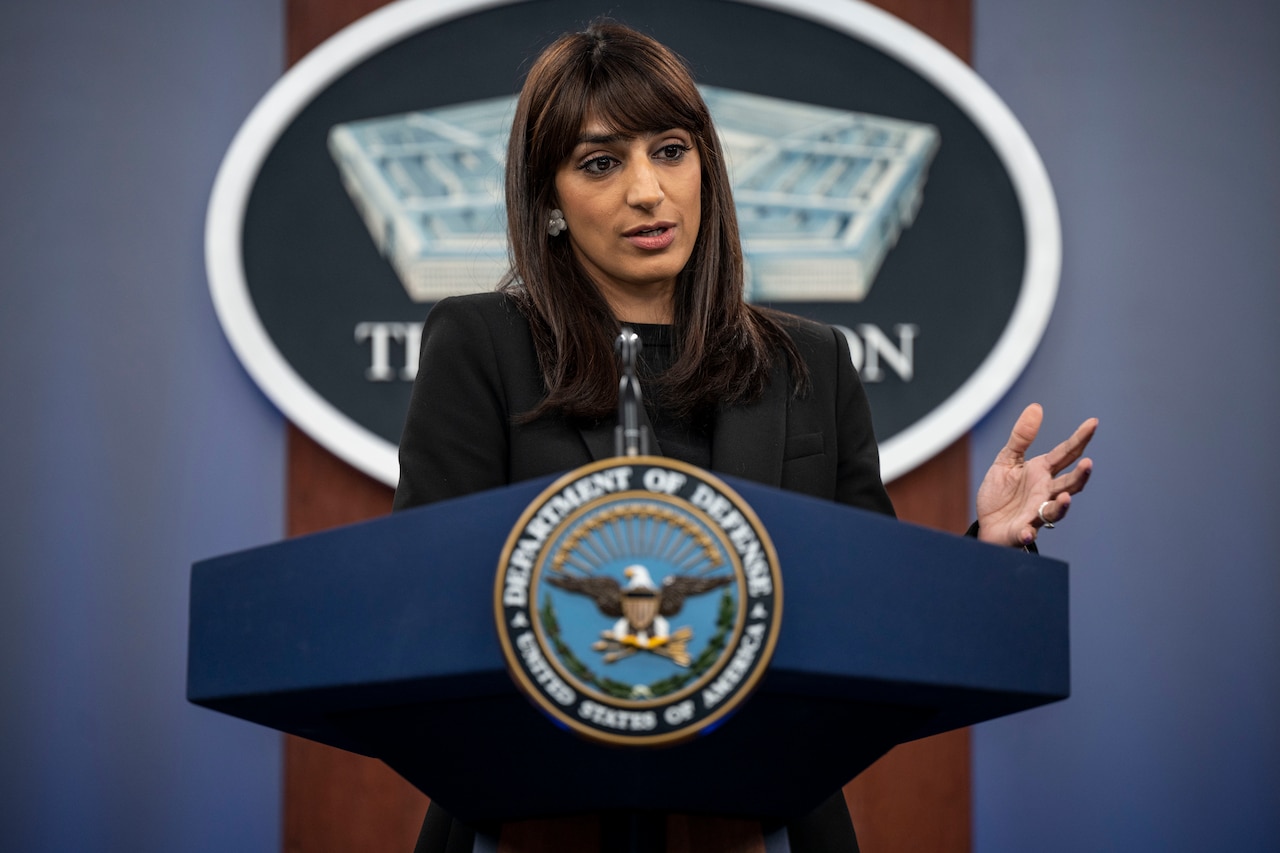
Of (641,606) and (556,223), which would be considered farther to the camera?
(556,223)

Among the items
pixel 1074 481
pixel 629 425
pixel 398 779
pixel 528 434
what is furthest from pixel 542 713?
pixel 398 779

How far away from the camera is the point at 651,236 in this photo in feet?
4.91

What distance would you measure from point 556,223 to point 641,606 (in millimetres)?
905

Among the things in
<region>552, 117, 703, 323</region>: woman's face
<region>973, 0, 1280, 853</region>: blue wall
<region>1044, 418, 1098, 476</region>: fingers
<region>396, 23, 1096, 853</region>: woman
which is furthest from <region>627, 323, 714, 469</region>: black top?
<region>973, 0, 1280, 853</region>: blue wall

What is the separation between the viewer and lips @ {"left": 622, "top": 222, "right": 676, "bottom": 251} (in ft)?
4.90

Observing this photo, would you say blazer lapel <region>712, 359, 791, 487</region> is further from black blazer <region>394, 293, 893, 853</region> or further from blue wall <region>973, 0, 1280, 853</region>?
blue wall <region>973, 0, 1280, 853</region>

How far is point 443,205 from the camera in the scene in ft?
9.32

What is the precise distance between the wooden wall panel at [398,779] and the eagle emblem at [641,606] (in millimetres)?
2013

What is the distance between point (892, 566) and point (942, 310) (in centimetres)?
203

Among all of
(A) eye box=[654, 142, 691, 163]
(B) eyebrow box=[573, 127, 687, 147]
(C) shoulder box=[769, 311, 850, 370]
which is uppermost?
(B) eyebrow box=[573, 127, 687, 147]

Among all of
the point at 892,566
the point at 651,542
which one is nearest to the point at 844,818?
the point at 892,566

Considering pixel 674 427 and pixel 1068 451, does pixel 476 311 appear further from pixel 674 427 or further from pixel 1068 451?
pixel 1068 451

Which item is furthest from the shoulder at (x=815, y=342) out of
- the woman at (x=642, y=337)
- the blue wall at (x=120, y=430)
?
the blue wall at (x=120, y=430)

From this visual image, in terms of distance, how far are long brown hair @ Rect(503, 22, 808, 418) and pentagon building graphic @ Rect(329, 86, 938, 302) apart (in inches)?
47.3
